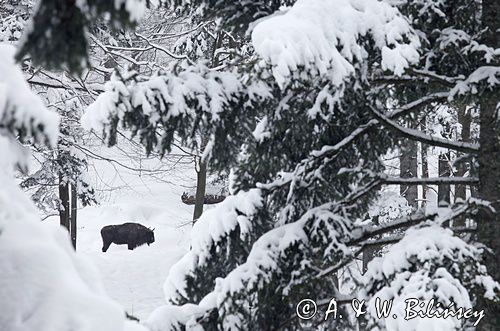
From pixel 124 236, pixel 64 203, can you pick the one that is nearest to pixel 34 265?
pixel 64 203

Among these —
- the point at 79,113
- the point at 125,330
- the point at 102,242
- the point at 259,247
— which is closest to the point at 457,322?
the point at 259,247

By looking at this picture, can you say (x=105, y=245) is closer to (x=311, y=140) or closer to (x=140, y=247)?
(x=140, y=247)

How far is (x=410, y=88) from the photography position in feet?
16.7

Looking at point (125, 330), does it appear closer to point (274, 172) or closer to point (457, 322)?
point (457, 322)

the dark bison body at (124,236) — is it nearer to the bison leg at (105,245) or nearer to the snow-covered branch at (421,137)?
the bison leg at (105,245)

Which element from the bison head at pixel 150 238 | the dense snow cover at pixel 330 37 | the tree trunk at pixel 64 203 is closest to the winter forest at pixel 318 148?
the dense snow cover at pixel 330 37

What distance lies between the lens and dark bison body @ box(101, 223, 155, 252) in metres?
18.1

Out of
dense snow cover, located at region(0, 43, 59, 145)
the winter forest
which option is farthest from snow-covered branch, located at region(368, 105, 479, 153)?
dense snow cover, located at region(0, 43, 59, 145)

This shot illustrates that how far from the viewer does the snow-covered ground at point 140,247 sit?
13.8 meters

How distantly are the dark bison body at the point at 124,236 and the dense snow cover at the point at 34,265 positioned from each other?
55.0 feet

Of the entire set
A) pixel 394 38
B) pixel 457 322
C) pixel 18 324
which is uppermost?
pixel 394 38

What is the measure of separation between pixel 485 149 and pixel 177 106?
8.64 ft

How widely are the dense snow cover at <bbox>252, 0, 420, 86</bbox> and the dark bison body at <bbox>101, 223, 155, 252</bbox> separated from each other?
15647 mm

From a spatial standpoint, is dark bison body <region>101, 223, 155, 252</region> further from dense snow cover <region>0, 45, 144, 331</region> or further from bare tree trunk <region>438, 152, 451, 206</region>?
dense snow cover <region>0, 45, 144, 331</region>
